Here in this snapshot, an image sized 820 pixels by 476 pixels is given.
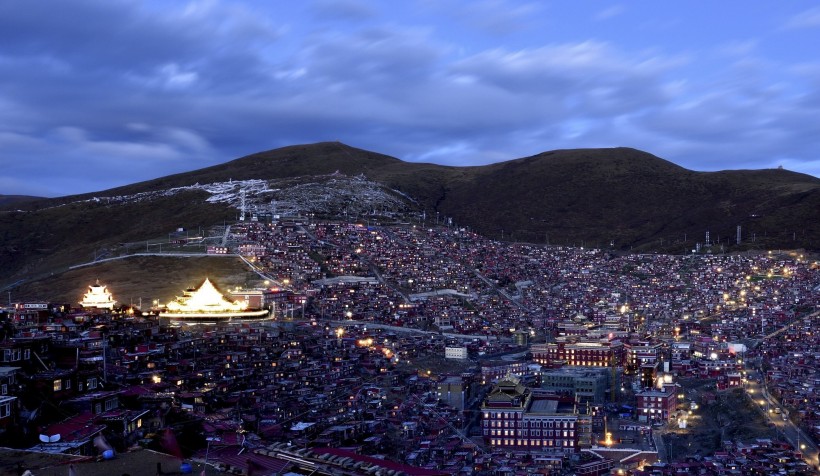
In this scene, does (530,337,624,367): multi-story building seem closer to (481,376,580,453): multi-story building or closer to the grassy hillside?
(481,376,580,453): multi-story building

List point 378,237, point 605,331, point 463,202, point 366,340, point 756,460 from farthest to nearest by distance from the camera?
point 463,202 < point 378,237 < point 605,331 < point 366,340 < point 756,460

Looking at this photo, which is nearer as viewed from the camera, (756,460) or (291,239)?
(756,460)

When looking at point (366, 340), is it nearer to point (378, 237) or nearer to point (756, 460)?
point (756, 460)

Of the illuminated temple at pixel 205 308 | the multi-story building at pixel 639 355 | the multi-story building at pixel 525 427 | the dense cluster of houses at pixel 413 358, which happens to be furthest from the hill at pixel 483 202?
the multi-story building at pixel 525 427

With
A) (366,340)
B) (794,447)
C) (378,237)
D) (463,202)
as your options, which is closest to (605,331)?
(366,340)

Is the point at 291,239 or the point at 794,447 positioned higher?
the point at 291,239

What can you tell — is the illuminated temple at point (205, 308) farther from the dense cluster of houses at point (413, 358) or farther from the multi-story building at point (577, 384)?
the multi-story building at point (577, 384)
